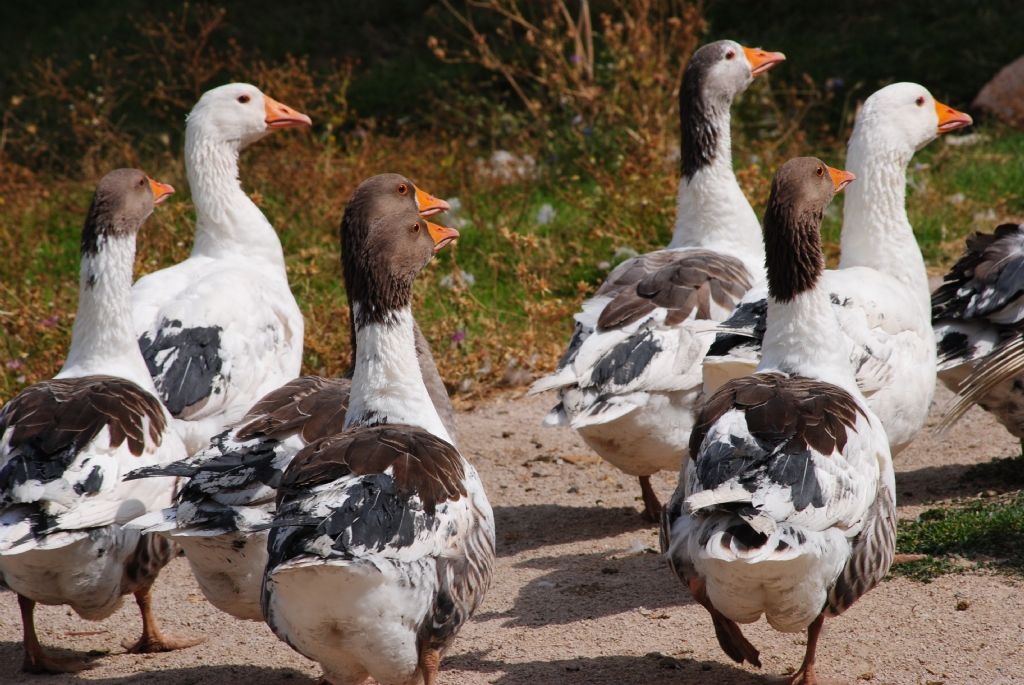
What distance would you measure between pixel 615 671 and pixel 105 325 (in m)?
2.72

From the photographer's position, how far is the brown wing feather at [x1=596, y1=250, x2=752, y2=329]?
16.9 feet

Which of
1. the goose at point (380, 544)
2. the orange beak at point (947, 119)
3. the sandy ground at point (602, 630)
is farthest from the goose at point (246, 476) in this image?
the orange beak at point (947, 119)

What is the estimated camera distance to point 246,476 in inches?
144

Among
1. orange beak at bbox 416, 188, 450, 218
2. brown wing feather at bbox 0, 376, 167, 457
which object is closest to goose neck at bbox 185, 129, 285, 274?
brown wing feather at bbox 0, 376, 167, 457

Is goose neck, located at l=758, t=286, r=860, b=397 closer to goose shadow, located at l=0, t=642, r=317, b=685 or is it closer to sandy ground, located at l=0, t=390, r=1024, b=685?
sandy ground, located at l=0, t=390, r=1024, b=685

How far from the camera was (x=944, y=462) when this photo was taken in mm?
5785

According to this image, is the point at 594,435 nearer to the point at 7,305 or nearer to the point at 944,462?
the point at 944,462

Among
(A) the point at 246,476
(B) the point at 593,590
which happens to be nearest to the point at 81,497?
(A) the point at 246,476

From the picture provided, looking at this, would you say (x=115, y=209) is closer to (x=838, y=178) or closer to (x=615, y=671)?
(x=615, y=671)

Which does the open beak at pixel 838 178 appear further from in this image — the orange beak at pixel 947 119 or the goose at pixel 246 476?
the goose at pixel 246 476

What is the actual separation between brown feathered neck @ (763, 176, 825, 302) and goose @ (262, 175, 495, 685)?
1405mm

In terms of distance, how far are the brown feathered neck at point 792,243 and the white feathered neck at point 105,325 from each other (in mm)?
2791

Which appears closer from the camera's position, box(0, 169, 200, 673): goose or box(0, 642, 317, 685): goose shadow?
box(0, 169, 200, 673): goose

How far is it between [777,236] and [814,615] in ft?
4.64
